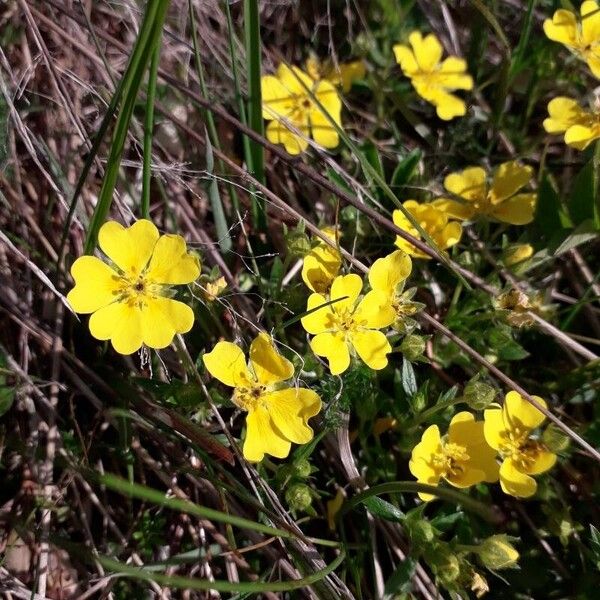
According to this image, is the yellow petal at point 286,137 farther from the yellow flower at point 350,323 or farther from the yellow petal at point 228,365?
the yellow petal at point 228,365

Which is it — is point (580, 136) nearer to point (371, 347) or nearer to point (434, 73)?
point (434, 73)

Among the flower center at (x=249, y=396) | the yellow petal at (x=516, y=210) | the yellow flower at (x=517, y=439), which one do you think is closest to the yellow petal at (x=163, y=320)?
the flower center at (x=249, y=396)

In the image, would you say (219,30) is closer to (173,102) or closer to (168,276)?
(173,102)

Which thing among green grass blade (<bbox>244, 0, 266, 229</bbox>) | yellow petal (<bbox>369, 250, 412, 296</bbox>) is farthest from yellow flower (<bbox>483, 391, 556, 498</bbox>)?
green grass blade (<bbox>244, 0, 266, 229</bbox>)

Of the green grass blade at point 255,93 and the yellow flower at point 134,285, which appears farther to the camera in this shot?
the green grass blade at point 255,93

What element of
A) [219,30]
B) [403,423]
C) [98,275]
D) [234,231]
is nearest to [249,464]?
[403,423]

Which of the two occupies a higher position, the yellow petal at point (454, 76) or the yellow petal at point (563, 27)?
the yellow petal at point (454, 76)

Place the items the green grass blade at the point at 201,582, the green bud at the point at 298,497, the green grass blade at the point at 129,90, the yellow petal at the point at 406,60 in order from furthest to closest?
the yellow petal at the point at 406,60 < the green bud at the point at 298,497 < the green grass blade at the point at 129,90 < the green grass blade at the point at 201,582

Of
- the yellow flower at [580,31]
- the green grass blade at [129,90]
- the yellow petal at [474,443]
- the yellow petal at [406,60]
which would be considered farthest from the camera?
the yellow petal at [406,60]
